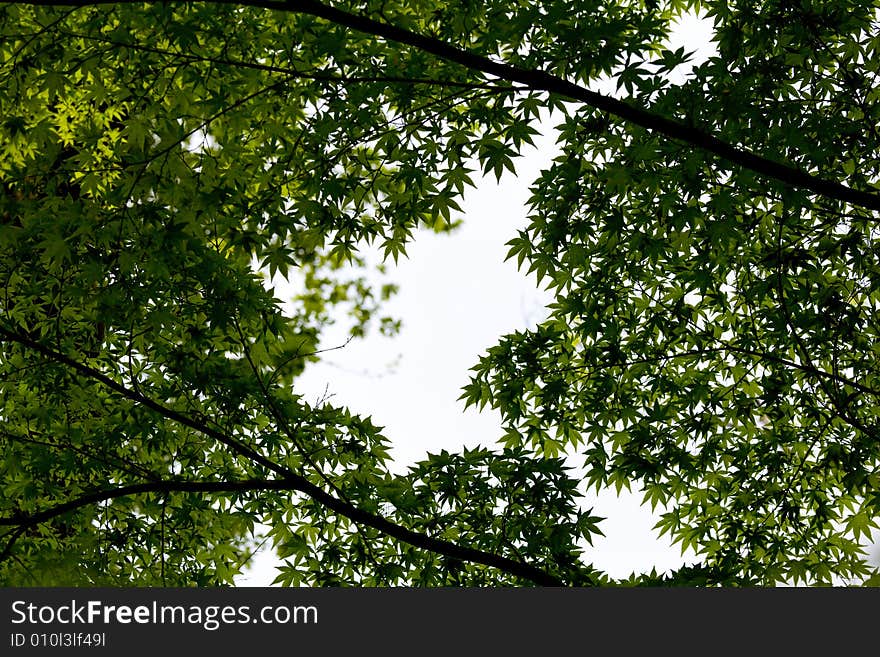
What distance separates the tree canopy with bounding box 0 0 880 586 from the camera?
11.9ft

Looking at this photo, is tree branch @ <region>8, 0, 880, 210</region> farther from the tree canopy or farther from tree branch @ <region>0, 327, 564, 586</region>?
tree branch @ <region>0, 327, 564, 586</region>

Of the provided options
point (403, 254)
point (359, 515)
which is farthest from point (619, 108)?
point (359, 515)

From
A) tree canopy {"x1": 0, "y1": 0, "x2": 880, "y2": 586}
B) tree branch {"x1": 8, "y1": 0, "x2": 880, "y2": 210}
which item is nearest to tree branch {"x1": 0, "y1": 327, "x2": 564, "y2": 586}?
tree canopy {"x1": 0, "y1": 0, "x2": 880, "y2": 586}

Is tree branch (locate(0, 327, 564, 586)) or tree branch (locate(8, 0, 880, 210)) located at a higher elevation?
tree branch (locate(8, 0, 880, 210))

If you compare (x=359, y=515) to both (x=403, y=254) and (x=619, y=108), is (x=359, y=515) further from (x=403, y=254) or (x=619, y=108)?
(x=619, y=108)

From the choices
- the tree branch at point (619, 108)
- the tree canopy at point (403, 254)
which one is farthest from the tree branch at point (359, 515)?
the tree branch at point (619, 108)

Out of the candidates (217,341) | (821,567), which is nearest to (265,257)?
(217,341)

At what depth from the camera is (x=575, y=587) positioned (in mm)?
3668

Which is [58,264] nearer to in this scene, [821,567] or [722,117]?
[722,117]

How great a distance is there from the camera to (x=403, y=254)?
4090mm

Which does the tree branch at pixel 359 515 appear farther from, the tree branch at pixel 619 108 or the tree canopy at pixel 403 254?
the tree branch at pixel 619 108

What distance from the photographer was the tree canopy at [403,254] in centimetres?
362

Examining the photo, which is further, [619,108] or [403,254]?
[403,254]

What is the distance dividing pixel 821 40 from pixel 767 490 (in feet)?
7.94
